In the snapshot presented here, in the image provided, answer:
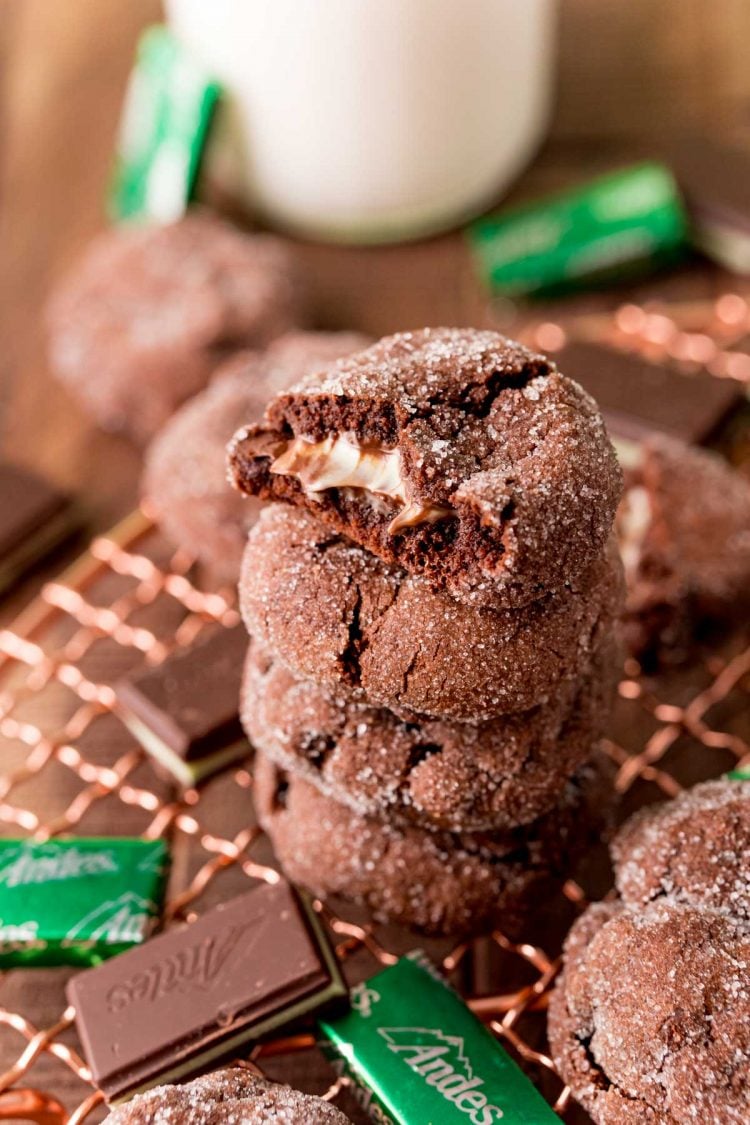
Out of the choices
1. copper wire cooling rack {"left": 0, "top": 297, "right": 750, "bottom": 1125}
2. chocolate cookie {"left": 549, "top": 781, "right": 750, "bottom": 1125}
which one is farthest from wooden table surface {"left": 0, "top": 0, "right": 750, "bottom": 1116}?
chocolate cookie {"left": 549, "top": 781, "right": 750, "bottom": 1125}

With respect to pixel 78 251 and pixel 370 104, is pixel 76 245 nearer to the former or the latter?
pixel 78 251

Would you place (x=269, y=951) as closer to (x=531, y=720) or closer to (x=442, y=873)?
(x=442, y=873)

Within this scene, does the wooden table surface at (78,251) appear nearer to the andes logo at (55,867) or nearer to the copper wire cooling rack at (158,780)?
the copper wire cooling rack at (158,780)

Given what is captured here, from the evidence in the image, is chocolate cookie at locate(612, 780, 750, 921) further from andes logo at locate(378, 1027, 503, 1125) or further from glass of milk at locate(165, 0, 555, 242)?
glass of milk at locate(165, 0, 555, 242)

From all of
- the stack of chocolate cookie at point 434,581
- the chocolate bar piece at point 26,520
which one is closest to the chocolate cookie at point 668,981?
the stack of chocolate cookie at point 434,581

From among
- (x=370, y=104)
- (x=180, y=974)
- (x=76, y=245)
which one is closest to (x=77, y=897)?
(x=180, y=974)
